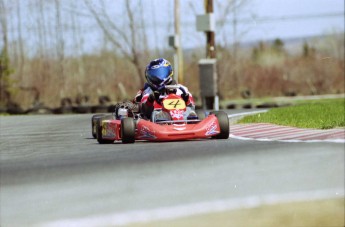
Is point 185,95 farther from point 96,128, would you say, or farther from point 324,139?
point 324,139

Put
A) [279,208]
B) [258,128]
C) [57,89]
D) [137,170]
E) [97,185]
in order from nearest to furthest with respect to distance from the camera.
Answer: [279,208] → [97,185] → [137,170] → [258,128] → [57,89]

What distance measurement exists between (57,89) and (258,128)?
19.8 m

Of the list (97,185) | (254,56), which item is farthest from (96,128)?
(254,56)

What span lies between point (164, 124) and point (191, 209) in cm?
565

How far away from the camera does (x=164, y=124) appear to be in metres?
14.0

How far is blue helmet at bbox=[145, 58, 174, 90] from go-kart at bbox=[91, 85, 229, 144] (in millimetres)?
131

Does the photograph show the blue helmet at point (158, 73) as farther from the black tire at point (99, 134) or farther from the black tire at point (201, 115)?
the black tire at point (99, 134)

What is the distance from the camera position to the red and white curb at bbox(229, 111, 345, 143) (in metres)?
12.2

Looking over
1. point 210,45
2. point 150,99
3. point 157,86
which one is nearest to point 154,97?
point 150,99

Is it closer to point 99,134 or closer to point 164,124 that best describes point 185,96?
point 164,124

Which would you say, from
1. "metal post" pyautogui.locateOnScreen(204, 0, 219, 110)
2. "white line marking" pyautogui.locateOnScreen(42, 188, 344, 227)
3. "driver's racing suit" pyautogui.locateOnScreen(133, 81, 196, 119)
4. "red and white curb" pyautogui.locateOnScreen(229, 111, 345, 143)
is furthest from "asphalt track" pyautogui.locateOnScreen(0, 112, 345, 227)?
"metal post" pyautogui.locateOnScreen(204, 0, 219, 110)

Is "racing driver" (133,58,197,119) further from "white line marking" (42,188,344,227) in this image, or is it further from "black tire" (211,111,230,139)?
"white line marking" (42,188,344,227)

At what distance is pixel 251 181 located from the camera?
9812 millimetres

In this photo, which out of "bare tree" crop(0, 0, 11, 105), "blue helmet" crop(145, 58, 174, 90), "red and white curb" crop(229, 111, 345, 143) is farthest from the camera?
"bare tree" crop(0, 0, 11, 105)
